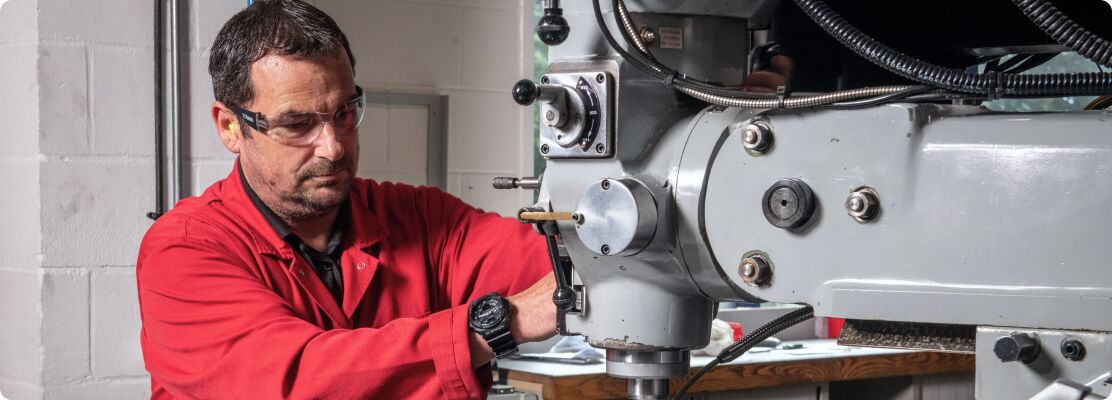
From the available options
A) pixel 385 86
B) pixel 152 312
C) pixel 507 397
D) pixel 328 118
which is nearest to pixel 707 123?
pixel 328 118

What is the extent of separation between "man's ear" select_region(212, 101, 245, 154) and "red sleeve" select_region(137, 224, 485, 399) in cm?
19

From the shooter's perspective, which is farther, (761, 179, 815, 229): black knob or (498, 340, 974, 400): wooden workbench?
(498, 340, 974, 400): wooden workbench

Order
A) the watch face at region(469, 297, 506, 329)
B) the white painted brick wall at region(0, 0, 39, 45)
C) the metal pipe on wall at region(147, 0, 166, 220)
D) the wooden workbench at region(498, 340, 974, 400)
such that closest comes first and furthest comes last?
the watch face at region(469, 297, 506, 329) → the white painted brick wall at region(0, 0, 39, 45) → the metal pipe on wall at region(147, 0, 166, 220) → the wooden workbench at region(498, 340, 974, 400)

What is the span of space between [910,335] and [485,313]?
1.60 ft

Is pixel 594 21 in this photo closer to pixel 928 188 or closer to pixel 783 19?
pixel 783 19

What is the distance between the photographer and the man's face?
1.64 meters

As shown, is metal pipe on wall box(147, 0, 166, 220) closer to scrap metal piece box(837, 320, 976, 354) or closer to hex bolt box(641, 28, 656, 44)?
hex bolt box(641, 28, 656, 44)

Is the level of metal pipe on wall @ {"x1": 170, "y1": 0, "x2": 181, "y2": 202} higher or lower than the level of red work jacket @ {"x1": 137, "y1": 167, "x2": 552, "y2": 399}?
higher

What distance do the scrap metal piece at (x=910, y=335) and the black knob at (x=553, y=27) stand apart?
0.37 m

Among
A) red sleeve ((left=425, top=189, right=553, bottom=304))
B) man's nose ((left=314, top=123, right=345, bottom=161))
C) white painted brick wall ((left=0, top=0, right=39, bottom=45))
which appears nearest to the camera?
man's nose ((left=314, top=123, right=345, bottom=161))

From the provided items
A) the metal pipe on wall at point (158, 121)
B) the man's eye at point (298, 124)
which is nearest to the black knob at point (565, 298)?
the man's eye at point (298, 124)

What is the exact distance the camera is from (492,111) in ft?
10.3

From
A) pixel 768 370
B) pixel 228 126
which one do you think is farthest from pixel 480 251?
pixel 768 370

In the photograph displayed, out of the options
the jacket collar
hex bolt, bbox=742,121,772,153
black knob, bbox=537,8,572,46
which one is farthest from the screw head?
the jacket collar
